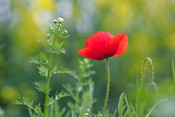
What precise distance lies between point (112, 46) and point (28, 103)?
10.7 inches

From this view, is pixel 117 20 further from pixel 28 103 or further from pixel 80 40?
pixel 28 103

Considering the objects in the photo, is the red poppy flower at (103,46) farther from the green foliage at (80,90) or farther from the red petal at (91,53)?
the green foliage at (80,90)

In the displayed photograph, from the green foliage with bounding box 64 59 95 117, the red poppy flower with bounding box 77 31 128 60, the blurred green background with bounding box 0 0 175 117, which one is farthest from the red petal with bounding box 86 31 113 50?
the blurred green background with bounding box 0 0 175 117

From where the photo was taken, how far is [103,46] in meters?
0.89

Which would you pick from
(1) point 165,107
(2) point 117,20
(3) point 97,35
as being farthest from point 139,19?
(1) point 165,107

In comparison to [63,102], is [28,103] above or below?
below

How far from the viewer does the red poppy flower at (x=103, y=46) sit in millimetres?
862

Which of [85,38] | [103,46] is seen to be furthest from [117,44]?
[85,38]

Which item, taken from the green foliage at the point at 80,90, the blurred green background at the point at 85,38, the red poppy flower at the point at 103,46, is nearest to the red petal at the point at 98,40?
the red poppy flower at the point at 103,46

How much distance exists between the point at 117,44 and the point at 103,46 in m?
0.04

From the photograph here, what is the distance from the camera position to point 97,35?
887 mm

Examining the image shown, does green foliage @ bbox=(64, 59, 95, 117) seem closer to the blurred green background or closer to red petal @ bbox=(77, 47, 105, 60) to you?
red petal @ bbox=(77, 47, 105, 60)

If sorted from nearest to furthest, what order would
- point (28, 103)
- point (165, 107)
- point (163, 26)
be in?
point (165, 107) → point (28, 103) → point (163, 26)

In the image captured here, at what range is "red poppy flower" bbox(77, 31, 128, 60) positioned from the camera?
0.86 meters
